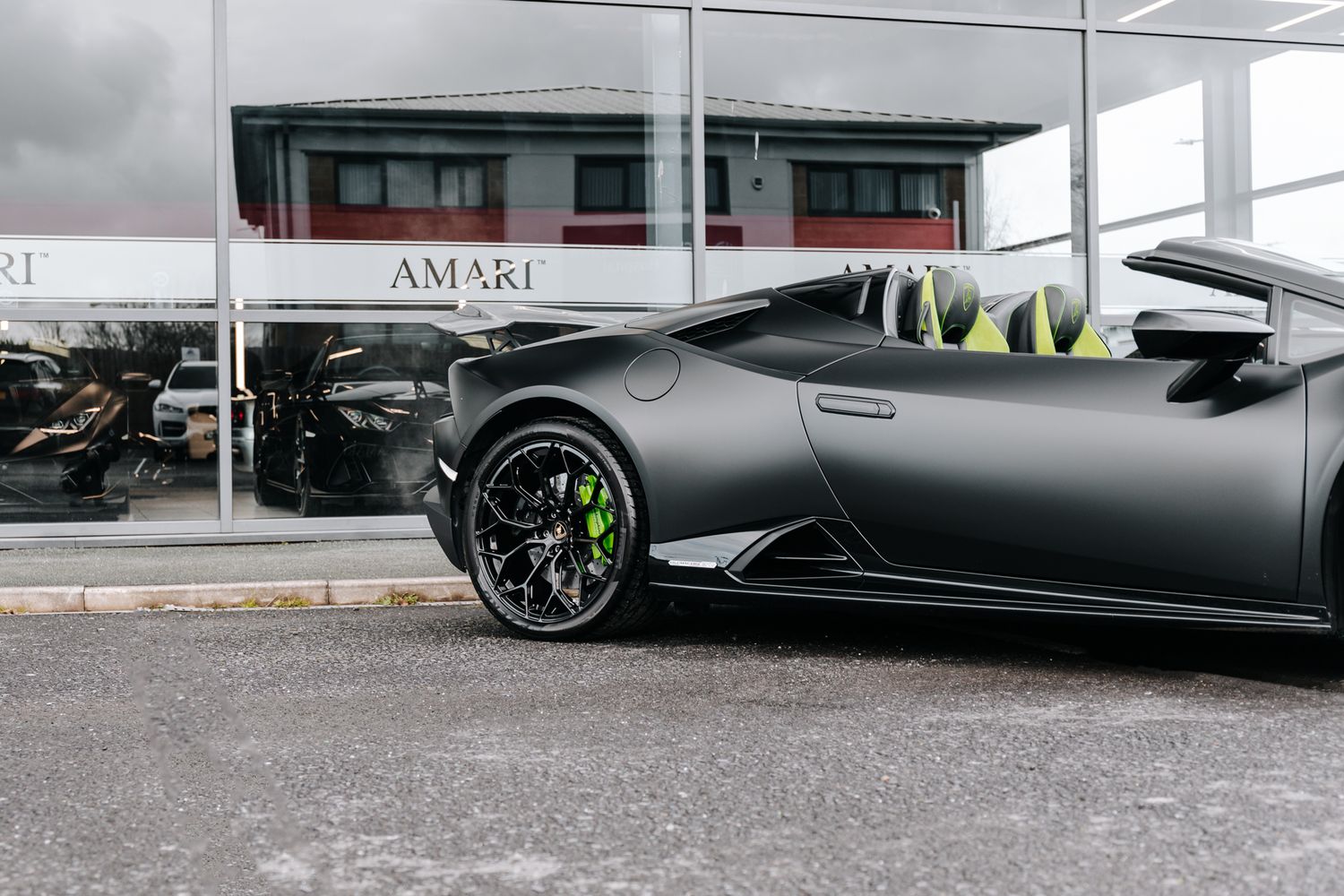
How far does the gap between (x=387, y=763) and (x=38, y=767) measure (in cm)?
78

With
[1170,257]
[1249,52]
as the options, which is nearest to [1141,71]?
[1249,52]

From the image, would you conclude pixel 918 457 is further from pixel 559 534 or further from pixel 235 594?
pixel 235 594

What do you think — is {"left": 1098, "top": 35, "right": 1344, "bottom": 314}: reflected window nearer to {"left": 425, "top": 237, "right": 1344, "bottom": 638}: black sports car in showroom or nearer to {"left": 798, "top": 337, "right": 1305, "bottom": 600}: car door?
{"left": 425, "top": 237, "right": 1344, "bottom": 638}: black sports car in showroom

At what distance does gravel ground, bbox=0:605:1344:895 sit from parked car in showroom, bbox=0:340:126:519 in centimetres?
369

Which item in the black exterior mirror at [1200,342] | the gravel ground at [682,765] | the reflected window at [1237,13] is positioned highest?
the reflected window at [1237,13]

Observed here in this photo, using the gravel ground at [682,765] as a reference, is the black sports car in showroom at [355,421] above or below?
above

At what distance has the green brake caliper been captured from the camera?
4469 millimetres

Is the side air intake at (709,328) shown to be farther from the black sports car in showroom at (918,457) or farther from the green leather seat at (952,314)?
the green leather seat at (952,314)

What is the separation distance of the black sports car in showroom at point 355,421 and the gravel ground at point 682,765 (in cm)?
363

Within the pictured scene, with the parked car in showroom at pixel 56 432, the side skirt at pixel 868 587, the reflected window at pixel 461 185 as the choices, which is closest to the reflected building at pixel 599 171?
the reflected window at pixel 461 185

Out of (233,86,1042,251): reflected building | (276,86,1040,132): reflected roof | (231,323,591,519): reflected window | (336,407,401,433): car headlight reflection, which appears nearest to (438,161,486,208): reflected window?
(233,86,1042,251): reflected building

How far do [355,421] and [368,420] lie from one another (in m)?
0.08

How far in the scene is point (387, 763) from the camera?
302 cm

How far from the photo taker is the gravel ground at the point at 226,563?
20.5ft
